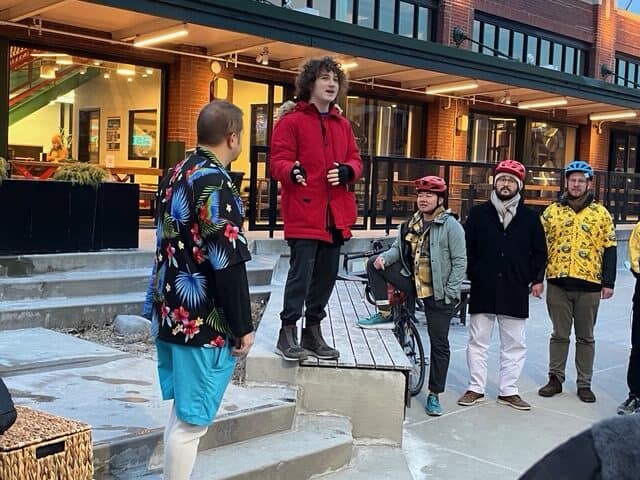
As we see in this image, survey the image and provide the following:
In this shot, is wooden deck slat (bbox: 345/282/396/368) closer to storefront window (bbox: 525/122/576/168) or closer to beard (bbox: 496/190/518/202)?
beard (bbox: 496/190/518/202)

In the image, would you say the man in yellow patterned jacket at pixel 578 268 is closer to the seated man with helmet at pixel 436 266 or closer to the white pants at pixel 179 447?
the seated man with helmet at pixel 436 266

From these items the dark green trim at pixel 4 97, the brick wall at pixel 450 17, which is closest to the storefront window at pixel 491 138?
the brick wall at pixel 450 17

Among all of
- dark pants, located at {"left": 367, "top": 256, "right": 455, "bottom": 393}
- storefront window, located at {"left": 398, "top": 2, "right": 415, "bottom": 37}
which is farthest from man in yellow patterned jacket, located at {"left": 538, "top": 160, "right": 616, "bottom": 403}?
storefront window, located at {"left": 398, "top": 2, "right": 415, "bottom": 37}

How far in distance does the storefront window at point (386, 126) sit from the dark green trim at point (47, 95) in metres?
5.94

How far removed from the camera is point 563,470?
133 centimetres

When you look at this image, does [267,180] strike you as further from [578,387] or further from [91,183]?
[578,387]

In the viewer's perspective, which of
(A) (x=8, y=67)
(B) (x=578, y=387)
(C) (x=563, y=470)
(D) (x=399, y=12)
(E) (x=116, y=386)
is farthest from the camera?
(D) (x=399, y=12)

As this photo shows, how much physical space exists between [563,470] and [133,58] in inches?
477

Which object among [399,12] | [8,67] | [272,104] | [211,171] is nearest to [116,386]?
[211,171]

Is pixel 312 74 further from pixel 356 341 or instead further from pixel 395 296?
pixel 395 296

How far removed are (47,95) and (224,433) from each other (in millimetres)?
9069

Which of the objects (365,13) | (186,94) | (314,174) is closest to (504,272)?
(314,174)

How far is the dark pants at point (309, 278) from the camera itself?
4.67m

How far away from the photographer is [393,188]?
1123 cm
